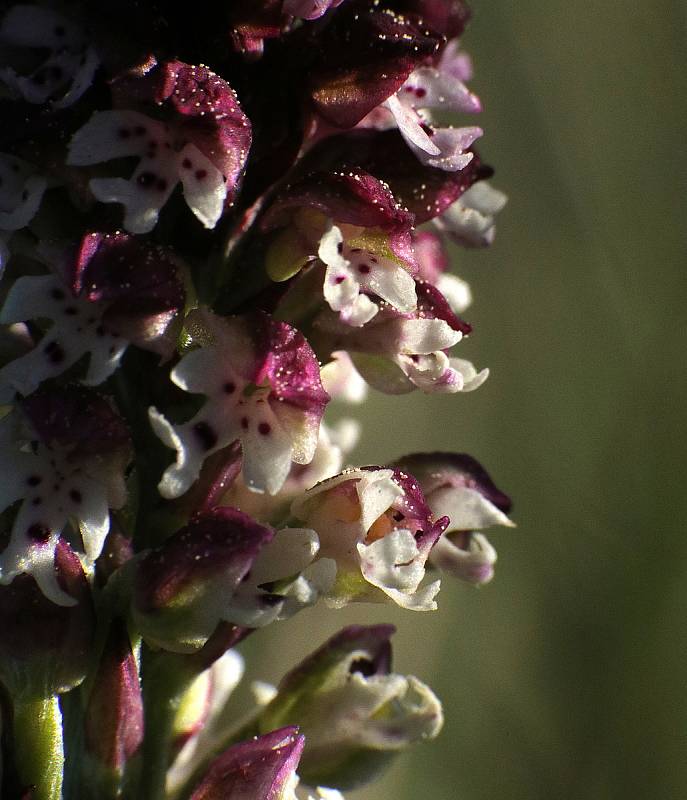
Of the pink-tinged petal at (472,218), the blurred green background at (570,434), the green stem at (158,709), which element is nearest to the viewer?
the green stem at (158,709)

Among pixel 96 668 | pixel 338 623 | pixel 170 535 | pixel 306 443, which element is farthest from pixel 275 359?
pixel 338 623

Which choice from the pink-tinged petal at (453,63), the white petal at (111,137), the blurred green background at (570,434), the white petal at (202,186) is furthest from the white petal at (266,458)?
the blurred green background at (570,434)

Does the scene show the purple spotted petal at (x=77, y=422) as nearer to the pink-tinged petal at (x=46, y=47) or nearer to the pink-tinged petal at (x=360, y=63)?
the pink-tinged petal at (x=46, y=47)

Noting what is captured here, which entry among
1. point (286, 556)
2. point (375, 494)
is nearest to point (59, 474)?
point (286, 556)

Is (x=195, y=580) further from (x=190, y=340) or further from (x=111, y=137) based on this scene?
(x=111, y=137)

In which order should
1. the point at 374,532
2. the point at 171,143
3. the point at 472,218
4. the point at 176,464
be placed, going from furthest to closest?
the point at 472,218
the point at 374,532
the point at 171,143
the point at 176,464

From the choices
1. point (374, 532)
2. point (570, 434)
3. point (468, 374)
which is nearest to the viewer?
point (374, 532)
